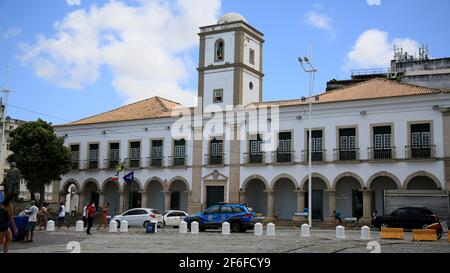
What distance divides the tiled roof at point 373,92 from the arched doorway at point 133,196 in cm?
1293

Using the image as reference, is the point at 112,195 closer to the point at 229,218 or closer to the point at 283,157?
the point at 283,157

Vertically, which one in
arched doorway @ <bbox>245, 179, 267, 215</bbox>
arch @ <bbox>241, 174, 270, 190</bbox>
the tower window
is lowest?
arched doorway @ <bbox>245, 179, 267, 215</bbox>

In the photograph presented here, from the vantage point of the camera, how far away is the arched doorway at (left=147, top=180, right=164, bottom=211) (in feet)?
133

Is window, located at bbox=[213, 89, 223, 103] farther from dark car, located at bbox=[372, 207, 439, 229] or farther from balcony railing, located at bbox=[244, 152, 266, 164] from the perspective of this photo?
dark car, located at bbox=[372, 207, 439, 229]

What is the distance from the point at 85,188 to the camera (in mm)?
42750

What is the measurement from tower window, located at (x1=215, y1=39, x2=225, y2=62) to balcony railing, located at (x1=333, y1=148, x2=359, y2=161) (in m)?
11.4

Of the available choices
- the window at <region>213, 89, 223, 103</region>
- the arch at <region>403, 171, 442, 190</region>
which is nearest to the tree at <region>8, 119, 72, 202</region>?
the window at <region>213, 89, 223, 103</region>

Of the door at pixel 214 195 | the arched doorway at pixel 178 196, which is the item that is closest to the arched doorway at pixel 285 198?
the door at pixel 214 195

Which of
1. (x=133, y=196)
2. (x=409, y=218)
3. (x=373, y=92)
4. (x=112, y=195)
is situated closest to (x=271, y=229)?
(x=409, y=218)

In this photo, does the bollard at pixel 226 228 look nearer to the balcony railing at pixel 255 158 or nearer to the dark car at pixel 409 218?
the dark car at pixel 409 218

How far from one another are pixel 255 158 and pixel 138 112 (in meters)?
11.9

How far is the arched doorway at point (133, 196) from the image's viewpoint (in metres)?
40.8

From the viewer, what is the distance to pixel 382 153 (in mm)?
31641

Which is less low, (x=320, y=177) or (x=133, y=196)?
(x=320, y=177)
